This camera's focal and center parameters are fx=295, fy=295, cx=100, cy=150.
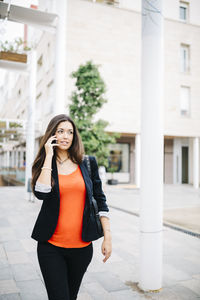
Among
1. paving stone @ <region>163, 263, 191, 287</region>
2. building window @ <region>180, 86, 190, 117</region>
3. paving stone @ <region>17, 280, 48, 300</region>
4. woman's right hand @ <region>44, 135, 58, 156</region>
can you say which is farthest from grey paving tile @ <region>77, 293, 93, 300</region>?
building window @ <region>180, 86, 190, 117</region>

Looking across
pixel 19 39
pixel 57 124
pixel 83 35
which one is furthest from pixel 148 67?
pixel 83 35

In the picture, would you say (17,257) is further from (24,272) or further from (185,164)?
(185,164)

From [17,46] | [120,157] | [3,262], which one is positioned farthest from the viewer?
[120,157]

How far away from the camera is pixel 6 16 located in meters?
7.84

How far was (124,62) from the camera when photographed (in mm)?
21438

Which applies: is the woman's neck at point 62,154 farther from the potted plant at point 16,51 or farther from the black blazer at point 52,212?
the potted plant at point 16,51

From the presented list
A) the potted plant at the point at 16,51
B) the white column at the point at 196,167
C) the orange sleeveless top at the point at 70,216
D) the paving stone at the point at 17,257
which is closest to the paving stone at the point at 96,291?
the paving stone at the point at 17,257

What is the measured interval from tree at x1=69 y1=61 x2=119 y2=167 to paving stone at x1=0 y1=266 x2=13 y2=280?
9.87 meters

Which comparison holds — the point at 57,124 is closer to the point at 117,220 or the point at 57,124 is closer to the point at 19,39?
the point at 117,220

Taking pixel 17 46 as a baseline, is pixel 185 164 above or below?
below

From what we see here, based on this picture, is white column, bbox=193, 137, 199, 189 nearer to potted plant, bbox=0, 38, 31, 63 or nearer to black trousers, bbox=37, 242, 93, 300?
potted plant, bbox=0, 38, 31, 63

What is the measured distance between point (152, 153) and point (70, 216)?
1715 millimetres

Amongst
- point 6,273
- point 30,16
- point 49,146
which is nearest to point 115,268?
point 6,273

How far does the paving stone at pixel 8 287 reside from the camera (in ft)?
11.7
